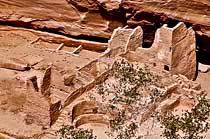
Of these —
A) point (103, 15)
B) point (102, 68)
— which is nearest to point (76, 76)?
point (102, 68)

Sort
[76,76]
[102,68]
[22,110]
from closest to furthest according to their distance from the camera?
1. [22,110]
2. [76,76]
3. [102,68]

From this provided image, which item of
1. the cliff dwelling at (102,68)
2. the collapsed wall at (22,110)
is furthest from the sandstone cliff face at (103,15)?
the collapsed wall at (22,110)

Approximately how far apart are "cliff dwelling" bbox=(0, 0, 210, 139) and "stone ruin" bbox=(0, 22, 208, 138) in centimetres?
3

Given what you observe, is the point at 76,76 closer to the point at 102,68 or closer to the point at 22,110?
the point at 102,68

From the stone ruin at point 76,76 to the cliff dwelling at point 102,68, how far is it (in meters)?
0.03

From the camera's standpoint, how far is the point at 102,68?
65.7 ft

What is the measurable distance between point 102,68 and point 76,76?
0.90 metres

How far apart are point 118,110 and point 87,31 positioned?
197 inches

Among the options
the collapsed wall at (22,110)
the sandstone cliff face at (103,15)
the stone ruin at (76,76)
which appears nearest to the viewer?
the collapsed wall at (22,110)

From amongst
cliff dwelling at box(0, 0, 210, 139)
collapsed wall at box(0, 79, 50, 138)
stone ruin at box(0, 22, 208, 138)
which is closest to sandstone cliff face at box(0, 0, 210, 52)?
cliff dwelling at box(0, 0, 210, 139)

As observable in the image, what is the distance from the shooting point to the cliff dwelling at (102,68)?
17.7 m

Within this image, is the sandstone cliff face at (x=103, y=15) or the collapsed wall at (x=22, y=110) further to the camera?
the sandstone cliff face at (x=103, y=15)

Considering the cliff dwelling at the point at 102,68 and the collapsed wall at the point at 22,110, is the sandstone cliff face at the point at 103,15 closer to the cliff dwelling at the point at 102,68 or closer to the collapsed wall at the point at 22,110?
the cliff dwelling at the point at 102,68

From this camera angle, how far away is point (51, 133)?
57.4ft
